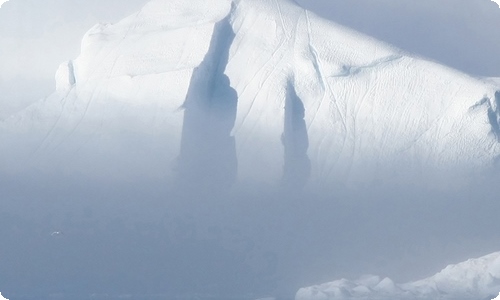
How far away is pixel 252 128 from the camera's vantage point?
661 cm

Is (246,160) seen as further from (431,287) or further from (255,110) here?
(431,287)

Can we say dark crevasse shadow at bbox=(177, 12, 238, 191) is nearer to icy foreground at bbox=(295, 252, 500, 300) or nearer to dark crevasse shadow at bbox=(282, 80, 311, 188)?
dark crevasse shadow at bbox=(282, 80, 311, 188)

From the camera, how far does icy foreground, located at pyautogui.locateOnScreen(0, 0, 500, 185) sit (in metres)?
6.53

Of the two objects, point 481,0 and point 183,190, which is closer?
point 183,190

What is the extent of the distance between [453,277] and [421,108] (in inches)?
49.9

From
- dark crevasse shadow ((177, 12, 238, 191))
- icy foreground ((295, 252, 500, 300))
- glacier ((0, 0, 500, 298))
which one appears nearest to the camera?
icy foreground ((295, 252, 500, 300))

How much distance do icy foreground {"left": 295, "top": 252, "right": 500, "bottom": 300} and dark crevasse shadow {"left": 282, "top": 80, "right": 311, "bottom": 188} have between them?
0.81 metres

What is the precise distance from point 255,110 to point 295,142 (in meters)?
0.36

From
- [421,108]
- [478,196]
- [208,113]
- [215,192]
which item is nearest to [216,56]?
[208,113]

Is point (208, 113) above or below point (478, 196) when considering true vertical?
above

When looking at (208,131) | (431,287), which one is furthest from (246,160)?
(431,287)

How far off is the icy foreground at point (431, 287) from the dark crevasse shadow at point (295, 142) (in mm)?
814

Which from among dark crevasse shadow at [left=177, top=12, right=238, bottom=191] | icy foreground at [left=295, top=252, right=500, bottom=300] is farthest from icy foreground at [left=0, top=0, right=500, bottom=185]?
icy foreground at [left=295, top=252, right=500, bottom=300]

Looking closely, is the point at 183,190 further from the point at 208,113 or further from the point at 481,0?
the point at 481,0
